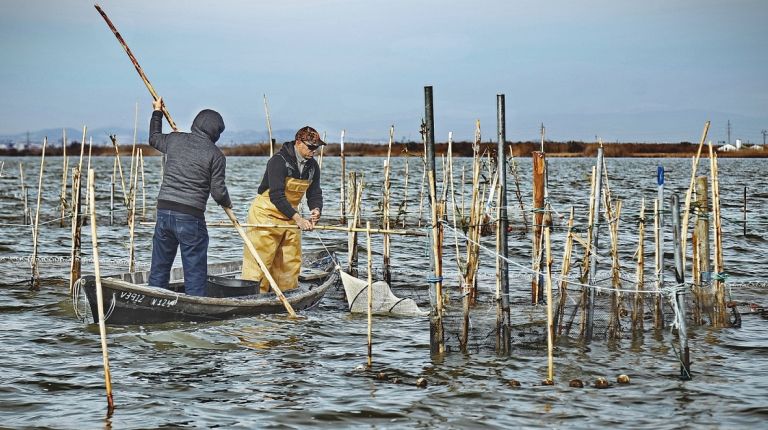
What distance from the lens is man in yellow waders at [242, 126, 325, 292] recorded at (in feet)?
33.4

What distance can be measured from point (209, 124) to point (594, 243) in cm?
410

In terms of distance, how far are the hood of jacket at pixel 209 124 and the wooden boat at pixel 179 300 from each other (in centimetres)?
170

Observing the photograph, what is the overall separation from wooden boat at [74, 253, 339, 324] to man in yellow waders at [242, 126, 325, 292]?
0.92 feet

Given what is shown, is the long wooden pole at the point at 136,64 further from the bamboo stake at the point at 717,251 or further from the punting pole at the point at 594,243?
the bamboo stake at the point at 717,251

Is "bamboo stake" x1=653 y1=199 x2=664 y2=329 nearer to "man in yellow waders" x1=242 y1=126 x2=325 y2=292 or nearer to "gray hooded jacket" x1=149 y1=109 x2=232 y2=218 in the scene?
"man in yellow waders" x1=242 y1=126 x2=325 y2=292

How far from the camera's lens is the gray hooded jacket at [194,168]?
9.30 meters

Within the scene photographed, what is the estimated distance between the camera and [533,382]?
25.6 feet

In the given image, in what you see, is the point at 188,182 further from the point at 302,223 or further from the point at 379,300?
the point at 379,300

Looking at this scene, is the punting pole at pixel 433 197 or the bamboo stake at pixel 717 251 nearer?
the punting pole at pixel 433 197

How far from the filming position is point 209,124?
30.8ft

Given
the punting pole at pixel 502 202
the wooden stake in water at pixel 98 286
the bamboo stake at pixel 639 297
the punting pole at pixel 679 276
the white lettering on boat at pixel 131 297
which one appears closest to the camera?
the wooden stake in water at pixel 98 286

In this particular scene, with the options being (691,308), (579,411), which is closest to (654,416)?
(579,411)

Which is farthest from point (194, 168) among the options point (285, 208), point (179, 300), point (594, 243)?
point (594, 243)

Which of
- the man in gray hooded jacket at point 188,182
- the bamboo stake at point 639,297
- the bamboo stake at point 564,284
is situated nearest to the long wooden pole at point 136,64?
the man in gray hooded jacket at point 188,182
